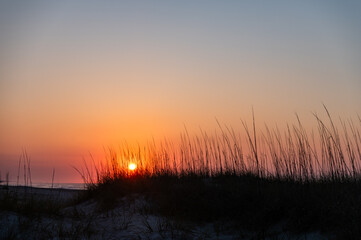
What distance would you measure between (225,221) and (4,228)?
241cm

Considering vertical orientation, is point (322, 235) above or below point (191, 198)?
below

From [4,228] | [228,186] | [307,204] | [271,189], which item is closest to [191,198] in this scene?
[228,186]

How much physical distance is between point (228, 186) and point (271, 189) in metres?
0.63

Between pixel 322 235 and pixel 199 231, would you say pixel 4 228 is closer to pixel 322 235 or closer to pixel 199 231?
pixel 199 231

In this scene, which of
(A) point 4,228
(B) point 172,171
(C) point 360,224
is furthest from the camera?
(B) point 172,171

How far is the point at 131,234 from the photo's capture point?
137 inches

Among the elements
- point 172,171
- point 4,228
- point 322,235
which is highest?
point 172,171

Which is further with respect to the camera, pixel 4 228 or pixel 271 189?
pixel 271 189

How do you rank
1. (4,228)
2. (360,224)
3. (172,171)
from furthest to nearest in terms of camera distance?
(172,171)
(4,228)
(360,224)

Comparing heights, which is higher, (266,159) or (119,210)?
(266,159)

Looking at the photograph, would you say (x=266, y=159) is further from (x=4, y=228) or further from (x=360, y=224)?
(x=4, y=228)

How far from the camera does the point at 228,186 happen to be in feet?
15.4

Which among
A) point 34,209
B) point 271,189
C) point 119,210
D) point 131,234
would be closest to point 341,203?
point 271,189

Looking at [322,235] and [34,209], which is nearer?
[322,235]
